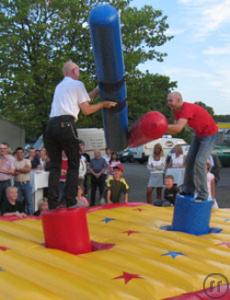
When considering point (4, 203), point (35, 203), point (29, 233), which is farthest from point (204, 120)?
point (35, 203)

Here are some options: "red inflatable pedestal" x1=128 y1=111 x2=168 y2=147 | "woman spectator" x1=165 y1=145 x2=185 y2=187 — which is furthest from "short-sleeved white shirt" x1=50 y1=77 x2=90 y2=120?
"woman spectator" x1=165 y1=145 x2=185 y2=187

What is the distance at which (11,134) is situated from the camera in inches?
512

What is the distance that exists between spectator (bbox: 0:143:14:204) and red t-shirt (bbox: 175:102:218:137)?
3.37m

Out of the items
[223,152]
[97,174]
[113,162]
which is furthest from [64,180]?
[223,152]

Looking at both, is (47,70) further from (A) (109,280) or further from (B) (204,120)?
(A) (109,280)

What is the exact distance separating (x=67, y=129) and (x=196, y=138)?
1.71m

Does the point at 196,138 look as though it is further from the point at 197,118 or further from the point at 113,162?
the point at 113,162

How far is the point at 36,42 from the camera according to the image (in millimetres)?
16125

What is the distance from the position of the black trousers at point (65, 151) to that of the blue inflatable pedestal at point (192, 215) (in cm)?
139

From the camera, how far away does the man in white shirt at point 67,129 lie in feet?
15.7

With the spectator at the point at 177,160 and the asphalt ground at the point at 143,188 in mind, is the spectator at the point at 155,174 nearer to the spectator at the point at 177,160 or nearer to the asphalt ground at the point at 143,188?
the spectator at the point at 177,160

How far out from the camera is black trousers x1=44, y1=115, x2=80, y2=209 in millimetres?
4801

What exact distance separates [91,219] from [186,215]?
1410 millimetres

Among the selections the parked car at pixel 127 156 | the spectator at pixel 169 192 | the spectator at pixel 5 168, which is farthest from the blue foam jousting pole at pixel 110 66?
the parked car at pixel 127 156
